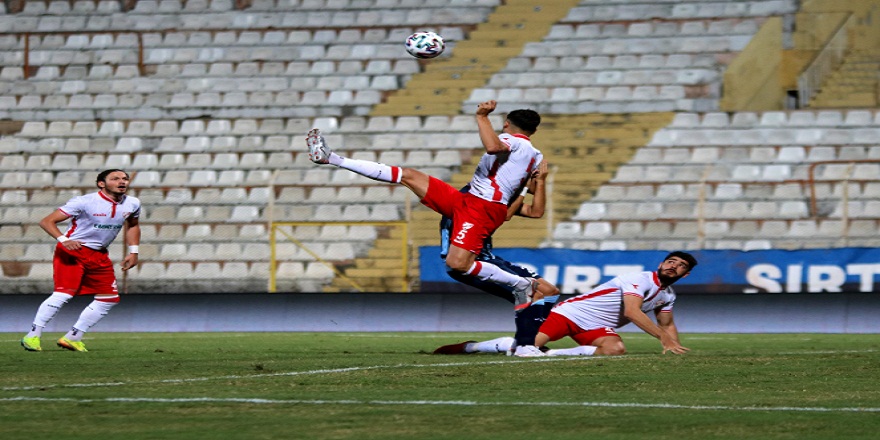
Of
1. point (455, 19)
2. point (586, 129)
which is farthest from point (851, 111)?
point (455, 19)

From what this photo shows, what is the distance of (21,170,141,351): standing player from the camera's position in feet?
44.9

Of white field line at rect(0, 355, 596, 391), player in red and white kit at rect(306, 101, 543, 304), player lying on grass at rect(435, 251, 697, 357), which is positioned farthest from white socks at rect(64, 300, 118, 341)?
white field line at rect(0, 355, 596, 391)

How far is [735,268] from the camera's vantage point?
1891cm

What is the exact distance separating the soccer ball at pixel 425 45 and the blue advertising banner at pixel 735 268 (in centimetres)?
541

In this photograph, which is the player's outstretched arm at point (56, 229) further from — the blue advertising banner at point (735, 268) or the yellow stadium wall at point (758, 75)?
the yellow stadium wall at point (758, 75)

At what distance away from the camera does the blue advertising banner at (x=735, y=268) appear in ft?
61.1

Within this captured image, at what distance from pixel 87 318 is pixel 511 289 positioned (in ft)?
14.3

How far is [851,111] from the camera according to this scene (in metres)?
23.8

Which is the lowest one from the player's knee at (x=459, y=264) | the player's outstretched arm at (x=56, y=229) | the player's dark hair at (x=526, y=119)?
the player's knee at (x=459, y=264)

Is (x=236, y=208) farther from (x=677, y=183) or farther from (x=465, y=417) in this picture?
(x=465, y=417)

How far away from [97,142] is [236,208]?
4.64m

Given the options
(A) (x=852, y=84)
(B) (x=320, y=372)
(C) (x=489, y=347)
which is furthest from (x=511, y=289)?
(A) (x=852, y=84)

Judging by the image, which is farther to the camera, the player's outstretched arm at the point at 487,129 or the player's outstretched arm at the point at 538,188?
the player's outstretched arm at the point at 538,188

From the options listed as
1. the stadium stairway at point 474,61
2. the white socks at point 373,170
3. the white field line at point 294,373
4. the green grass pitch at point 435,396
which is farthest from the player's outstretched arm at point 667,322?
the stadium stairway at point 474,61
